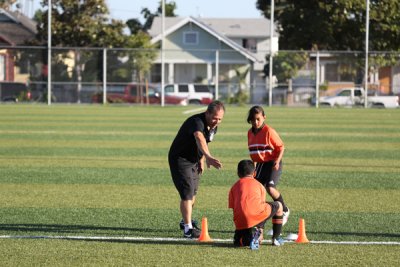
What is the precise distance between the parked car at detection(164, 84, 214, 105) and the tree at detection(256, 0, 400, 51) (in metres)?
12.3

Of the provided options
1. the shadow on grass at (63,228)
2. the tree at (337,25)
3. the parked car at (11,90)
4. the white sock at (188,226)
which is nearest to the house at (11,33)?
the parked car at (11,90)

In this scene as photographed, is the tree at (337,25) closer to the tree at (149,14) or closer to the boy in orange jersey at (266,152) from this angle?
the tree at (149,14)

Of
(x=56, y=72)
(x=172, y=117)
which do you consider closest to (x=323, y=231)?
(x=172, y=117)

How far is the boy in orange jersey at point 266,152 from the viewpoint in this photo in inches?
439

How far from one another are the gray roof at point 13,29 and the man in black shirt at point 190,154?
57.8 meters

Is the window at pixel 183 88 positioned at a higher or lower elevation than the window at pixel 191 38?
lower

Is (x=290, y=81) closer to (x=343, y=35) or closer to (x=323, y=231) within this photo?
(x=343, y=35)

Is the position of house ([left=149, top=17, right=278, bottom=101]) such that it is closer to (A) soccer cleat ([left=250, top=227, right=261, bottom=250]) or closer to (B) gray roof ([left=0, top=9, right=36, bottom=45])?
(B) gray roof ([left=0, top=9, right=36, bottom=45])

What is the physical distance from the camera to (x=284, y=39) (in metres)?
67.3

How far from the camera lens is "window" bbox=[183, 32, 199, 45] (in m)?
75.4

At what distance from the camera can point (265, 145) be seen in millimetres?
11180

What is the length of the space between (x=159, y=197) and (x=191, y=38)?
61.7m

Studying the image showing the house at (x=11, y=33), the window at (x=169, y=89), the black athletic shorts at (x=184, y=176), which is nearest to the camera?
the black athletic shorts at (x=184, y=176)

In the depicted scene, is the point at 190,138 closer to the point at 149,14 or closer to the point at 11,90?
the point at 11,90
